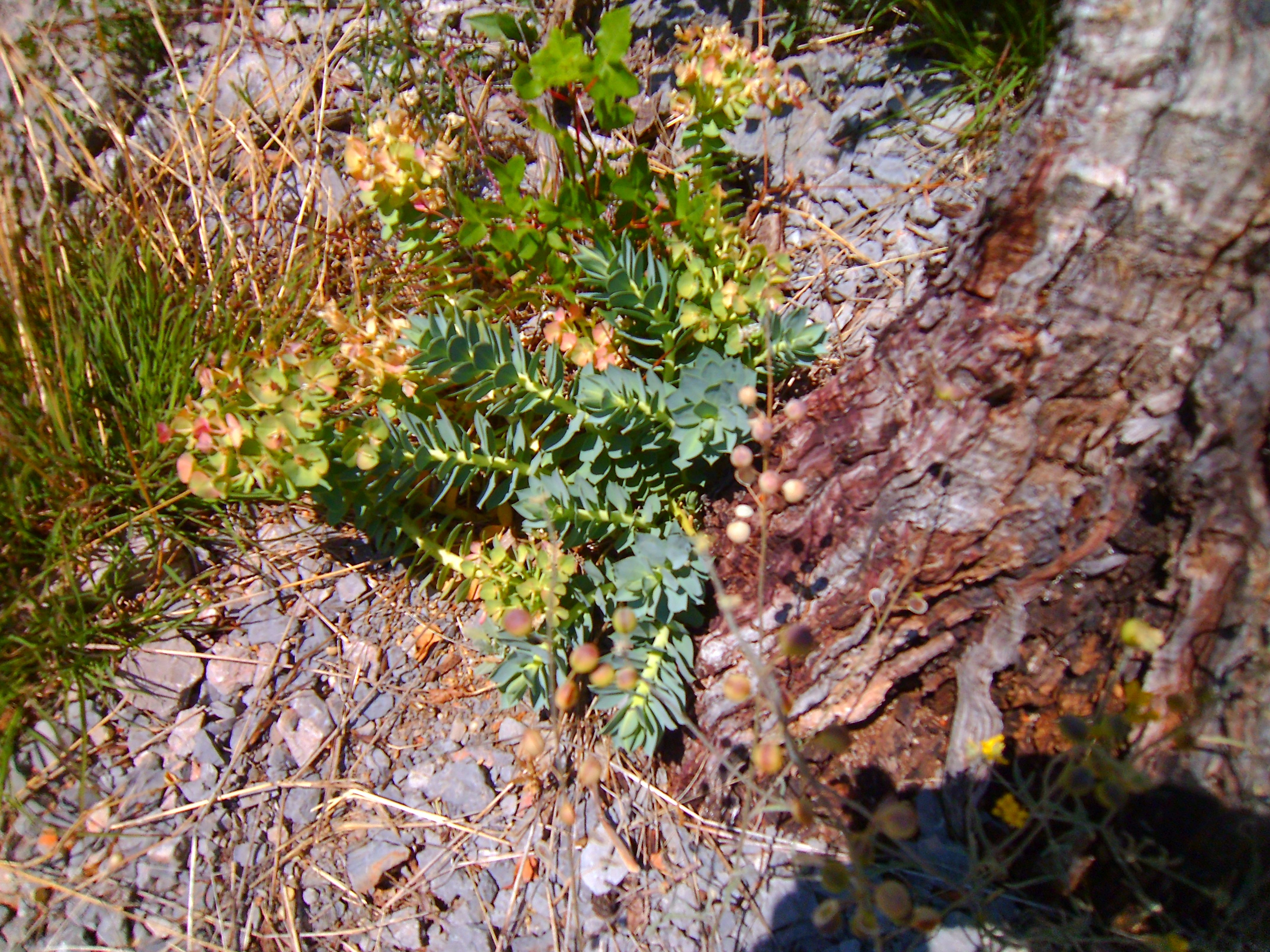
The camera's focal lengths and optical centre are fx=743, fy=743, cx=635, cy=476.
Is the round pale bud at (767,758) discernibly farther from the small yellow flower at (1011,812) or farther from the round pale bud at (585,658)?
the small yellow flower at (1011,812)

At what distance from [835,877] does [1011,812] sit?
0.40 metres

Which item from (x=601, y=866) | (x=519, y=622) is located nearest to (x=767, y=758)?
(x=519, y=622)

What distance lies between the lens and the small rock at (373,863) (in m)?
1.73

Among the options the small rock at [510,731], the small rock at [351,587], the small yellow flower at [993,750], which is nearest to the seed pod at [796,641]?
the small yellow flower at [993,750]

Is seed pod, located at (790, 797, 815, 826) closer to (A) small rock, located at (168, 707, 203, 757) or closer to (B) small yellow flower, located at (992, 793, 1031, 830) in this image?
(B) small yellow flower, located at (992, 793, 1031, 830)

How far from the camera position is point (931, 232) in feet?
6.92

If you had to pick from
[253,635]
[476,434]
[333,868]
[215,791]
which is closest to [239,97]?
[476,434]

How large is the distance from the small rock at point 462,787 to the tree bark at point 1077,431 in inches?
26.0

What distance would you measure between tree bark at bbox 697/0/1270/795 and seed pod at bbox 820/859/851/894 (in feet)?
1.29

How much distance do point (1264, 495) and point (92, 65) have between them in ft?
12.3

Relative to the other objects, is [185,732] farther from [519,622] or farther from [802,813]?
[802,813]

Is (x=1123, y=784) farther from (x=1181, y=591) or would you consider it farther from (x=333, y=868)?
(x=333, y=868)

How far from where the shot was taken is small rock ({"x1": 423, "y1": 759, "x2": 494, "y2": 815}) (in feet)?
5.94

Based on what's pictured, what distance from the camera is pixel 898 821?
114 centimetres
